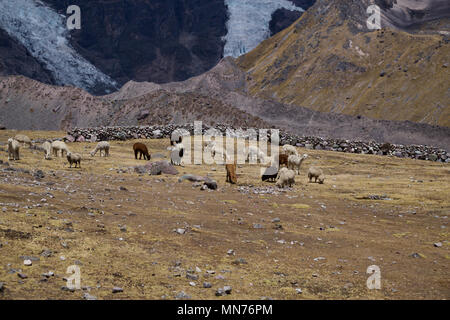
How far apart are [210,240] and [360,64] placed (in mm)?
115053

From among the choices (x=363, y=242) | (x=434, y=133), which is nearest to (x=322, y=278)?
(x=363, y=242)

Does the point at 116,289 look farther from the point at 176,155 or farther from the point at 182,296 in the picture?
the point at 176,155

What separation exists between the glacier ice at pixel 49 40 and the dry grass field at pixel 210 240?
6516 inches

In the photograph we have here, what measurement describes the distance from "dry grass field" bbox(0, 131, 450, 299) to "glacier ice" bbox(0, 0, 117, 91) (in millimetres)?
165496

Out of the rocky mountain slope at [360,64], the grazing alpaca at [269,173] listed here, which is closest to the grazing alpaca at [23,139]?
the grazing alpaca at [269,173]

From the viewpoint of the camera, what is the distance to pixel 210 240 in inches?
529

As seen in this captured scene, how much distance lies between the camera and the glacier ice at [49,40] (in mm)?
172375

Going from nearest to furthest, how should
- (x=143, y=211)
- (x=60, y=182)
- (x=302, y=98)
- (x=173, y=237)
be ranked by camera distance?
1. (x=173, y=237)
2. (x=143, y=211)
3. (x=60, y=182)
4. (x=302, y=98)

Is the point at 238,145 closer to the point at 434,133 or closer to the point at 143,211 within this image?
the point at 143,211

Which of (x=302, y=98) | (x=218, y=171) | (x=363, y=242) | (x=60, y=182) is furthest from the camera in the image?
(x=302, y=98)

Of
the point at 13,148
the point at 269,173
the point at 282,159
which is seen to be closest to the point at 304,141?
the point at 282,159

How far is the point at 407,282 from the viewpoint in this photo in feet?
37.4

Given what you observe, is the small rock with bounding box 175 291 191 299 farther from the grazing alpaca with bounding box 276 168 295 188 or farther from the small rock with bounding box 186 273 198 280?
the grazing alpaca with bounding box 276 168 295 188

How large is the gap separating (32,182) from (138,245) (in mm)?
8063
